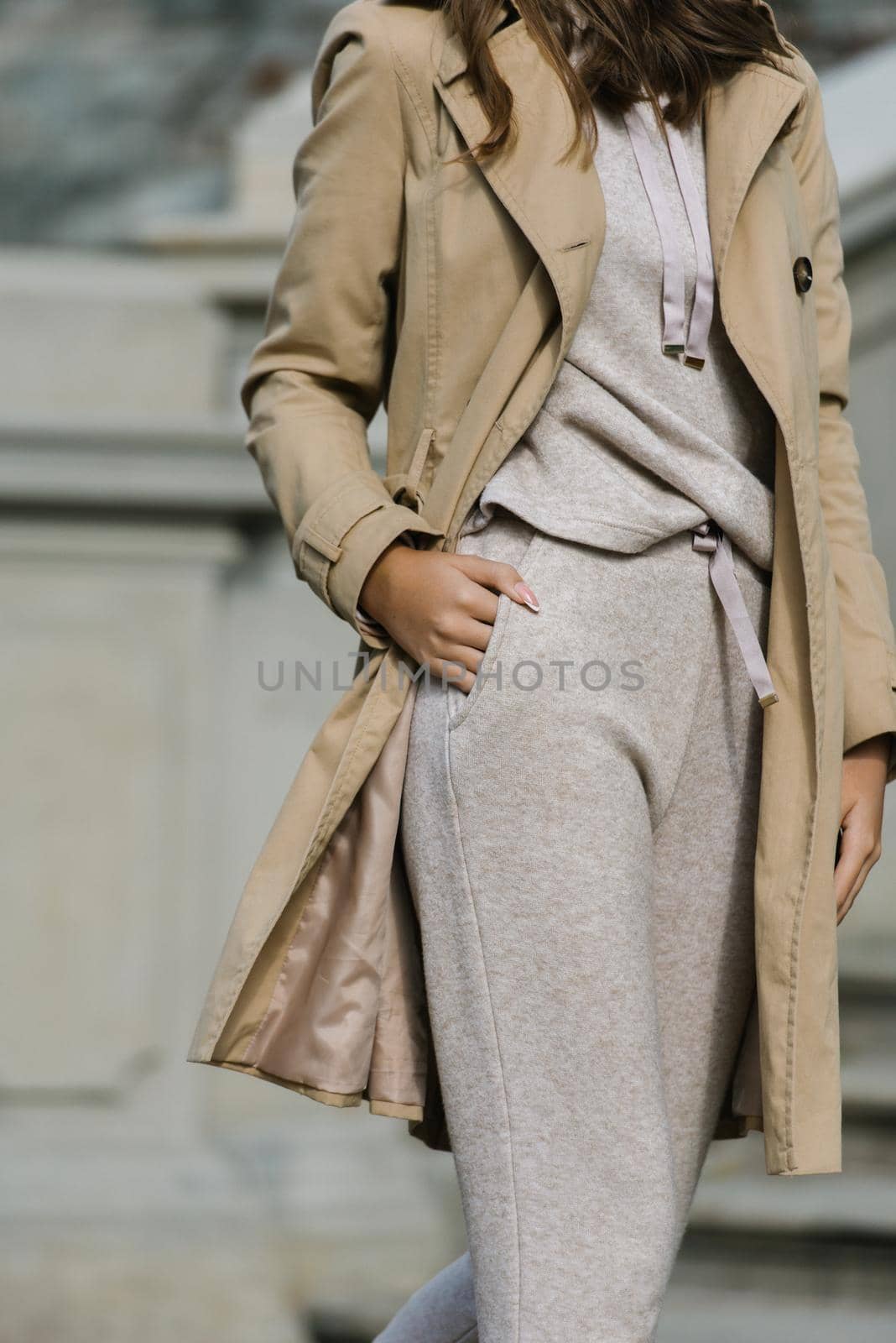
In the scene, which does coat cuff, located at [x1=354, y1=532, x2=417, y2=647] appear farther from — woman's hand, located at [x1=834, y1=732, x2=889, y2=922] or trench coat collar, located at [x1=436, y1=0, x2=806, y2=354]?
woman's hand, located at [x1=834, y1=732, x2=889, y2=922]

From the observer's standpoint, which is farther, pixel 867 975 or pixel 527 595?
pixel 867 975

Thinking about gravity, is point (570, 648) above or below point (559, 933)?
above

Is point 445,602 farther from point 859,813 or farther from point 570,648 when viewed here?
point 859,813

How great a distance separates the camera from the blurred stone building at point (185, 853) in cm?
292

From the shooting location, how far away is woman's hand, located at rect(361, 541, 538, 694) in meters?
1.40

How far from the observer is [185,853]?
3170 mm

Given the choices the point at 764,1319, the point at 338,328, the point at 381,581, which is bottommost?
the point at 764,1319

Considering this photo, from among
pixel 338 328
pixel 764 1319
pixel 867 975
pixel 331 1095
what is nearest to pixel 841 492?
pixel 338 328

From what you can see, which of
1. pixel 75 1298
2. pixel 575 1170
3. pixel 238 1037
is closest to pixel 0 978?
pixel 75 1298

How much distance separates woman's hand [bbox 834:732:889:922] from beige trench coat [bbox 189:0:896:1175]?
0.04 m

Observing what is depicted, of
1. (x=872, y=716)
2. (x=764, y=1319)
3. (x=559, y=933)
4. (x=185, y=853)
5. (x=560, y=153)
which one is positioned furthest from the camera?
(x=185, y=853)

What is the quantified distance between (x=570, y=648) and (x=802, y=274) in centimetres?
48

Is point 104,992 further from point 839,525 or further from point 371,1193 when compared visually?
point 839,525

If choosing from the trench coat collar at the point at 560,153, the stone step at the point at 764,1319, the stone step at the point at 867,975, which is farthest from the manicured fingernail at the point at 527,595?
the stone step at the point at 867,975
